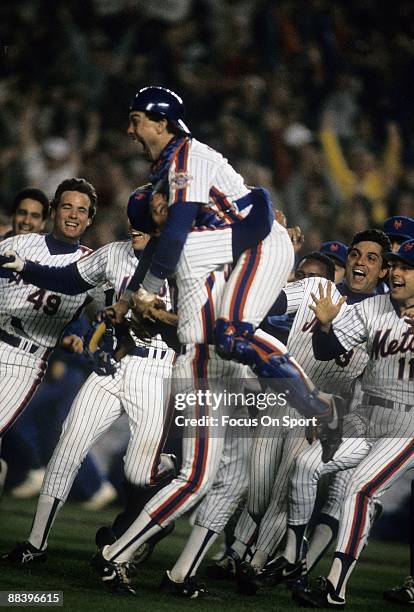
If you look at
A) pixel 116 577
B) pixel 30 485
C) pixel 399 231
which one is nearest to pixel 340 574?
pixel 116 577

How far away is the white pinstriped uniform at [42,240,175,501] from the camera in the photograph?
457 centimetres

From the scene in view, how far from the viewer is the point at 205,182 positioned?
3.89 meters

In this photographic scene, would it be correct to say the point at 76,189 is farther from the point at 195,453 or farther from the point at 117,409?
the point at 195,453

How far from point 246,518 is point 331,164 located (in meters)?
5.10

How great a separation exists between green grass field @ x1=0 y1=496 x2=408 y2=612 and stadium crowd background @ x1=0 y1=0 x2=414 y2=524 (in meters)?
3.33

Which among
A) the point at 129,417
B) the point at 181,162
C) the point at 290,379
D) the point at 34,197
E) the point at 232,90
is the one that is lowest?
the point at 129,417

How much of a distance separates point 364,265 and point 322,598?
173 cm

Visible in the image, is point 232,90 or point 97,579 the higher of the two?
point 232,90

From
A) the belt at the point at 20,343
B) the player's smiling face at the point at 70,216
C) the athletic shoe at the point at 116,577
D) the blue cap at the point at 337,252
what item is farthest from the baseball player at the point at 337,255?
the athletic shoe at the point at 116,577

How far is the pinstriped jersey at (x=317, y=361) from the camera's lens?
16.2 feet

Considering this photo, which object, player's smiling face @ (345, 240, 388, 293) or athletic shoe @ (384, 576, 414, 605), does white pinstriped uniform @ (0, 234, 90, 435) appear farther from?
athletic shoe @ (384, 576, 414, 605)

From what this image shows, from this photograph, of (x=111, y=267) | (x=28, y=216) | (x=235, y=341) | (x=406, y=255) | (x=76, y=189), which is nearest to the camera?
(x=235, y=341)

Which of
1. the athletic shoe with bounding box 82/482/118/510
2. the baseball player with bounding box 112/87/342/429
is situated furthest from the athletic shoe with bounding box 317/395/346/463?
the athletic shoe with bounding box 82/482/118/510

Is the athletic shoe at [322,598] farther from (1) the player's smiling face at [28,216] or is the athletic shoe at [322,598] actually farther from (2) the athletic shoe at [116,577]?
(1) the player's smiling face at [28,216]
